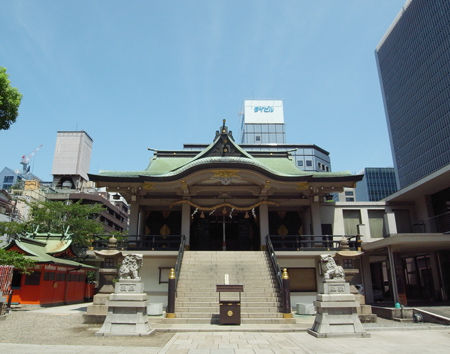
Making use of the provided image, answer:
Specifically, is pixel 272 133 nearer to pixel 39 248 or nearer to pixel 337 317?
pixel 39 248

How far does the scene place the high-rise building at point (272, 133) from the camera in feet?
289

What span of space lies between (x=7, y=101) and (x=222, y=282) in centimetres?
1233

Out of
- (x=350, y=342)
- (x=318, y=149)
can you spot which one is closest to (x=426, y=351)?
(x=350, y=342)

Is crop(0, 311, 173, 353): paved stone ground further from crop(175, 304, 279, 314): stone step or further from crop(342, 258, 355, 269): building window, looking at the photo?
crop(342, 258, 355, 269): building window

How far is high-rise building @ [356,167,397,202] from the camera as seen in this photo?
380 ft

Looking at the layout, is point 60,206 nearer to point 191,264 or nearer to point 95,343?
point 191,264

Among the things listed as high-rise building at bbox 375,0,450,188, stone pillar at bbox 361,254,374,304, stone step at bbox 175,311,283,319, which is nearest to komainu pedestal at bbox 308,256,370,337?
stone step at bbox 175,311,283,319

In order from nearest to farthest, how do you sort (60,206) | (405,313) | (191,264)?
(405,313) < (191,264) < (60,206)

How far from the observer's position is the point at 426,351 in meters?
8.58

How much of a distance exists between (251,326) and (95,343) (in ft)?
18.7

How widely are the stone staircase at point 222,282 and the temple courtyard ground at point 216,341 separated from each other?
143cm

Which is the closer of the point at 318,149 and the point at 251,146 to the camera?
the point at 251,146

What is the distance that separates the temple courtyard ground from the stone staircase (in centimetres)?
143

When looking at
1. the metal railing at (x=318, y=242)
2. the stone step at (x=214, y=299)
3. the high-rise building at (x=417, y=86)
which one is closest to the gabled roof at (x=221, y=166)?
the metal railing at (x=318, y=242)
